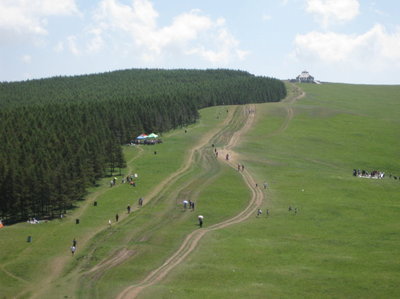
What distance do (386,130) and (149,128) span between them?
260 ft

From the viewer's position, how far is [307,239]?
6538cm

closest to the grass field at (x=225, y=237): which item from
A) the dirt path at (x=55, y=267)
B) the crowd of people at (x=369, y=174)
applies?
the dirt path at (x=55, y=267)

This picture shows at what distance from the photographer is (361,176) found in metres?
113

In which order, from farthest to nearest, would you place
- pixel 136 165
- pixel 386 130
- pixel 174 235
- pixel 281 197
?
1. pixel 386 130
2. pixel 136 165
3. pixel 281 197
4. pixel 174 235

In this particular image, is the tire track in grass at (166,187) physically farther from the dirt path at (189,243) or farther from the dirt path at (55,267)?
the dirt path at (189,243)

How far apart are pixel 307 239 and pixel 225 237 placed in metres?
10.3

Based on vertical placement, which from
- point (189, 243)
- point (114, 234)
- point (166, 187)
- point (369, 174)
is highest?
point (166, 187)

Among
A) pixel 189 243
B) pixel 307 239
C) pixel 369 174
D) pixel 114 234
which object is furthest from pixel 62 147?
pixel 369 174

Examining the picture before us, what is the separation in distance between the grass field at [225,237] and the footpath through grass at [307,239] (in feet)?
0.48

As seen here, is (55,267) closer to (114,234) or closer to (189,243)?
(114,234)

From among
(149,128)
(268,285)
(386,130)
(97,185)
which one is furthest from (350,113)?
(268,285)

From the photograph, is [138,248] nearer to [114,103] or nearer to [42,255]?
[42,255]

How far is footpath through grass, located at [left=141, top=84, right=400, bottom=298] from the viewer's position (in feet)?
160

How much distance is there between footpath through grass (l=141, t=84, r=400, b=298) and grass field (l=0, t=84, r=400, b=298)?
147 mm
